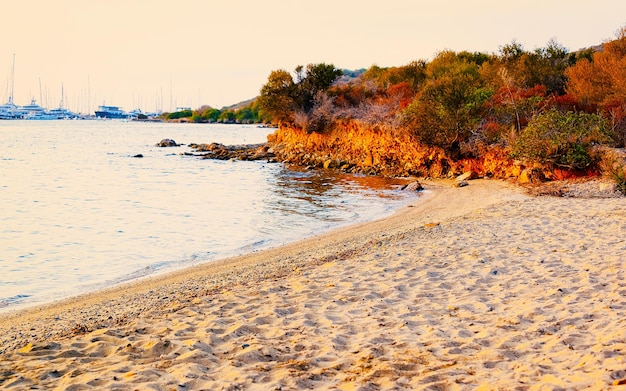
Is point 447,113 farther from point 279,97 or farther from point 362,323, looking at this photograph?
point 362,323

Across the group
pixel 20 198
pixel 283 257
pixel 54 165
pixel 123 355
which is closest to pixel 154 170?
pixel 54 165

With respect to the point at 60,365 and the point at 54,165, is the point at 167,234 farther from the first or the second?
the point at 54,165

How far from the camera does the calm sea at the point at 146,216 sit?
12.2 m

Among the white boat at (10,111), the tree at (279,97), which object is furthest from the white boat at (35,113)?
the tree at (279,97)

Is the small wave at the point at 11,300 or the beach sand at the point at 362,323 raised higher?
the beach sand at the point at 362,323

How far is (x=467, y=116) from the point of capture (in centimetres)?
2842

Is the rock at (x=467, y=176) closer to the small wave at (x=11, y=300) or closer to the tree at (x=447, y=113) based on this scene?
the tree at (x=447, y=113)

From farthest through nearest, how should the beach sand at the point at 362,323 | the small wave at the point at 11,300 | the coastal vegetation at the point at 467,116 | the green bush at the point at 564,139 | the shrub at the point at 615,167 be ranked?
the coastal vegetation at the point at 467,116 < the green bush at the point at 564,139 < the shrub at the point at 615,167 < the small wave at the point at 11,300 < the beach sand at the point at 362,323

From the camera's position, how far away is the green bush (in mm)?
22094

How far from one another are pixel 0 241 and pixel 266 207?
30.4ft

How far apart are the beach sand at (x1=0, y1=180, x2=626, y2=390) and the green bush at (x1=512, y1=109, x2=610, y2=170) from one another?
11033 millimetres

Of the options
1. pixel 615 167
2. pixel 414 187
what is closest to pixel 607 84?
pixel 615 167

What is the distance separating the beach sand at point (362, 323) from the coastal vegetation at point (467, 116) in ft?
38.1

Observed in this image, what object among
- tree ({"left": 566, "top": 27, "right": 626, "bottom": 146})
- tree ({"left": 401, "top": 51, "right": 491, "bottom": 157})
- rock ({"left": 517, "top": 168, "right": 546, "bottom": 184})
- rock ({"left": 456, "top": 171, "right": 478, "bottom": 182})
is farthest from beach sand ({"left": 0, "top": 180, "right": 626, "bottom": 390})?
tree ({"left": 401, "top": 51, "right": 491, "bottom": 157})
